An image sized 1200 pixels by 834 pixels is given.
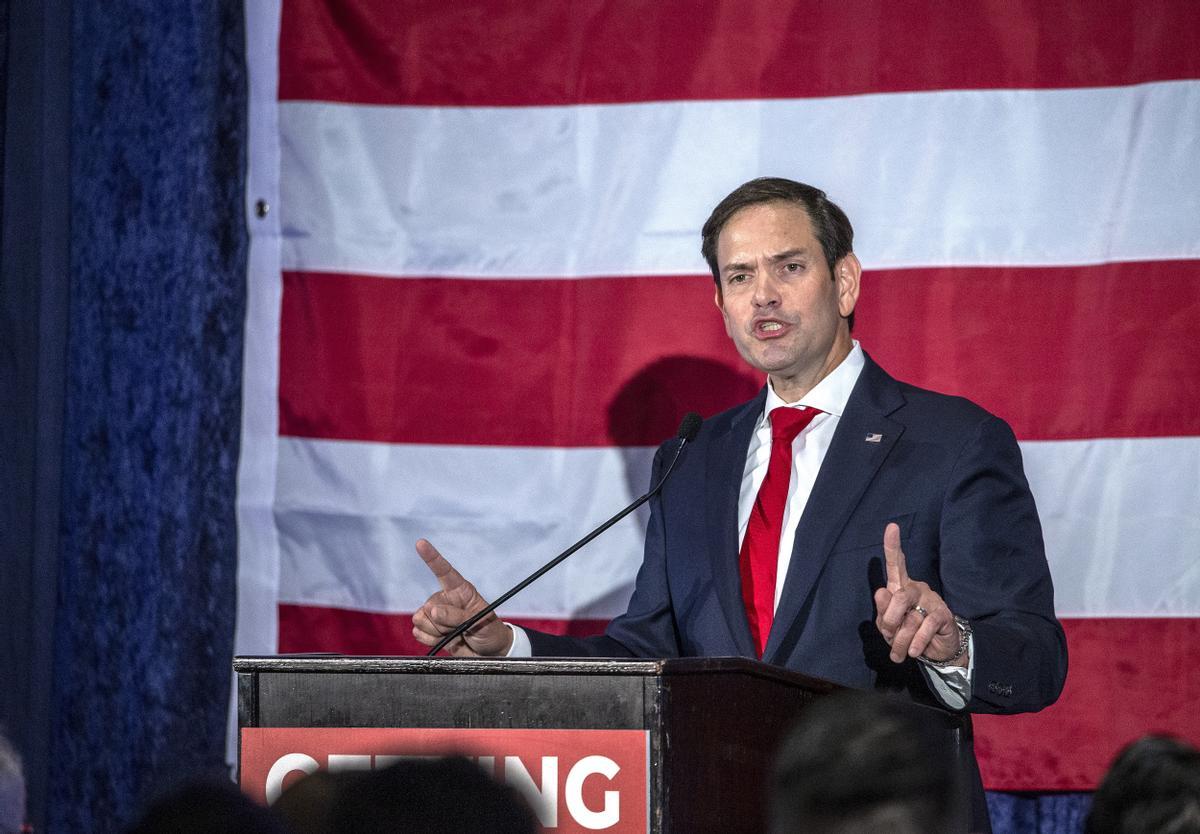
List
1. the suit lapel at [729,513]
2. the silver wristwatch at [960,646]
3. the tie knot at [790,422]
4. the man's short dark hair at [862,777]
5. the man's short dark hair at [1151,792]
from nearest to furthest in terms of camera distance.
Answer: the man's short dark hair at [862,777]
the man's short dark hair at [1151,792]
the silver wristwatch at [960,646]
the suit lapel at [729,513]
the tie knot at [790,422]

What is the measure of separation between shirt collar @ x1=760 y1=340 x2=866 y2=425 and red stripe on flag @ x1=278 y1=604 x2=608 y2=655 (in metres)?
0.91

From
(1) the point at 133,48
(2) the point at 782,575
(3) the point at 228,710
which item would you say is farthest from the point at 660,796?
(1) the point at 133,48

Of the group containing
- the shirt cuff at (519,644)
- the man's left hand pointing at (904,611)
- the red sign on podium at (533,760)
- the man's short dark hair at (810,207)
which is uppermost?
the man's short dark hair at (810,207)

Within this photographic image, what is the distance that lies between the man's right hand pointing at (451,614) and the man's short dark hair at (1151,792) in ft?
3.17

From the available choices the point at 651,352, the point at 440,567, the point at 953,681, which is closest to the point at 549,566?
the point at 440,567

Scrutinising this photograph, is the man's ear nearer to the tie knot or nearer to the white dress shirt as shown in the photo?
the white dress shirt

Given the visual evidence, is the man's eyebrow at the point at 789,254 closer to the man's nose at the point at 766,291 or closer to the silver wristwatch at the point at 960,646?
the man's nose at the point at 766,291

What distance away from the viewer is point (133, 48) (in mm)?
3463

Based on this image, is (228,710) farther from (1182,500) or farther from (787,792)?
(787,792)

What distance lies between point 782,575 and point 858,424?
28 cm

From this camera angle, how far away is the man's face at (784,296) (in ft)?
8.27

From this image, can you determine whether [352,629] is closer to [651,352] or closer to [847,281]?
[651,352]

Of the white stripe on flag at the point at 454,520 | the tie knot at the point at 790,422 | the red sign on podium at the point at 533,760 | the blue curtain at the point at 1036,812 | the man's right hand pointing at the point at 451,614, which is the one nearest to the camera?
the red sign on podium at the point at 533,760

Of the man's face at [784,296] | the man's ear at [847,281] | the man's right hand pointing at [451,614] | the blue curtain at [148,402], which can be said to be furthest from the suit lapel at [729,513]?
the blue curtain at [148,402]
